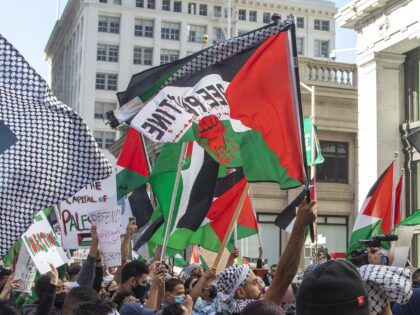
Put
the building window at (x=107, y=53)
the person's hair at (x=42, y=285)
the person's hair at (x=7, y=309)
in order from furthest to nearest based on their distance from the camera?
1. the building window at (x=107, y=53)
2. the person's hair at (x=42, y=285)
3. the person's hair at (x=7, y=309)

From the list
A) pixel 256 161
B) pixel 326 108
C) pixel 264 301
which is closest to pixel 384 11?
pixel 326 108

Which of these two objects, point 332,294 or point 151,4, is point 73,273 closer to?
point 332,294

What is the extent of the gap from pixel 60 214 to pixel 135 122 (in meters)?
4.90

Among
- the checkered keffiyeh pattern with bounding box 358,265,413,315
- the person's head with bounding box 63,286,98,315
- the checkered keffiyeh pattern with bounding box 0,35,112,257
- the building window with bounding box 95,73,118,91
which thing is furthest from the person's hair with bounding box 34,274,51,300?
the building window with bounding box 95,73,118,91

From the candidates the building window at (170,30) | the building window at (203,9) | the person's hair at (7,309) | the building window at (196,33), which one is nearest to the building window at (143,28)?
the building window at (170,30)

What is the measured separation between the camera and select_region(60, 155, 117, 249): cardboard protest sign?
11.4 meters

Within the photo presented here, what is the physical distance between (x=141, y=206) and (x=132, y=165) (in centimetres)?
91

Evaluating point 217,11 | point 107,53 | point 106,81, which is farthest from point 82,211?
point 217,11

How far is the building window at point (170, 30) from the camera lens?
72875 millimetres

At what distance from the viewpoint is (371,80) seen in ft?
75.4

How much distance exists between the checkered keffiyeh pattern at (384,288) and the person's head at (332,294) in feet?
3.31

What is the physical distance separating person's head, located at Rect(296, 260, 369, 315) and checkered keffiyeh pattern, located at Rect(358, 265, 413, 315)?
3.31 feet

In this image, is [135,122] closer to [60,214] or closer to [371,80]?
[60,214]

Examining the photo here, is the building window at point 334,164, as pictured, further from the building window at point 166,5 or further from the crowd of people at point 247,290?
the building window at point 166,5
